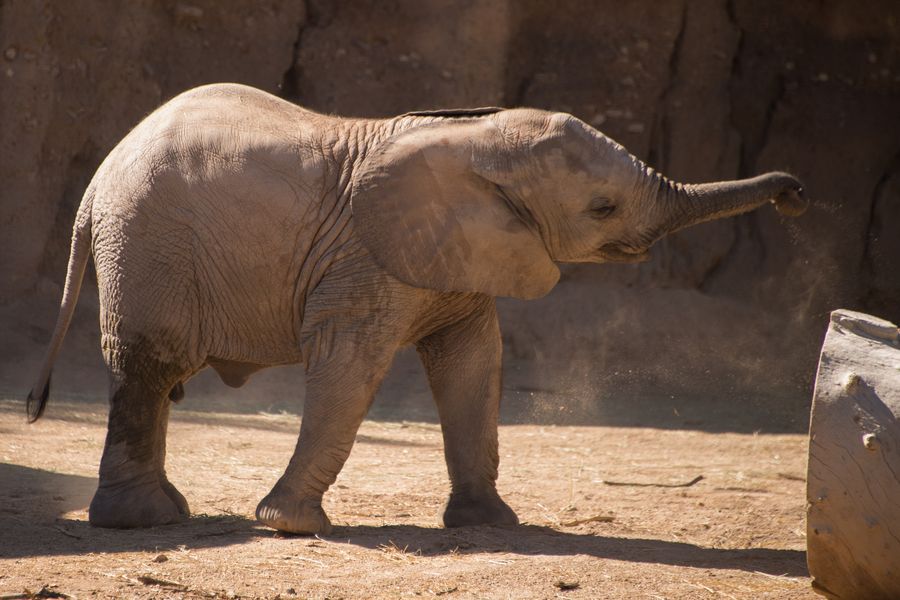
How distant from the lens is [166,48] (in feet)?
36.9

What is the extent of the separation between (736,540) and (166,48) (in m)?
7.63

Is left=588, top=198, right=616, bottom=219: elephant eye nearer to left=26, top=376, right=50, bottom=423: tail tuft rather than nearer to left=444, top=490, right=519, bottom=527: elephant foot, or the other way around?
left=444, top=490, right=519, bottom=527: elephant foot

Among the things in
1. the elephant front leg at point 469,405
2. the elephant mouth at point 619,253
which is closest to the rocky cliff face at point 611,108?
the elephant front leg at point 469,405

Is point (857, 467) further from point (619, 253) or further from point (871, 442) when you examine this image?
point (619, 253)

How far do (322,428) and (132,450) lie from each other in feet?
3.27

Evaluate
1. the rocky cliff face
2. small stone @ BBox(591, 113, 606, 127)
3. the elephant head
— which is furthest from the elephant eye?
small stone @ BBox(591, 113, 606, 127)

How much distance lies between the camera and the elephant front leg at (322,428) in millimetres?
5262

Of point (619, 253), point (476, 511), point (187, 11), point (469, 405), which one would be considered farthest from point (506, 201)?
point (187, 11)

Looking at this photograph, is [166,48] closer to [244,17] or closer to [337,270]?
[244,17]

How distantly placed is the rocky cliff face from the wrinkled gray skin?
522 centimetres

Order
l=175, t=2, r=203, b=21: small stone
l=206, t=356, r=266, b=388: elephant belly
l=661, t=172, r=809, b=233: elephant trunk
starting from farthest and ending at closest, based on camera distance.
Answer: l=175, t=2, r=203, b=21: small stone → l=206, t=356, r=266, b=388: elephant belly → l=661, t=172, r=809, b=233: elephant trunk

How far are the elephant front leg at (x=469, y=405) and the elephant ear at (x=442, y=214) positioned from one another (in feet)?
1.76

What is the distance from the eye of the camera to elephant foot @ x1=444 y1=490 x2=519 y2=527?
5770 mm

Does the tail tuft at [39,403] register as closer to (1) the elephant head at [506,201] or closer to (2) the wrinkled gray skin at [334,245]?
(2) the wrinkled gray skin at [334,245]
